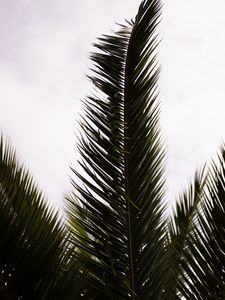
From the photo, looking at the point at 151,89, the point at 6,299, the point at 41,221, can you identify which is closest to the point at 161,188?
the point at 151,89

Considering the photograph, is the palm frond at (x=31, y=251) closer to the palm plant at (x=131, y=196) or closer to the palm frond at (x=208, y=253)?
the palm plant at (x=131, y=196)

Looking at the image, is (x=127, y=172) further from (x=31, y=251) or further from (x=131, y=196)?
(x=31, y=251)

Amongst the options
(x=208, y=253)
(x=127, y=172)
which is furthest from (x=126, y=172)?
A: (x=208, y=253)

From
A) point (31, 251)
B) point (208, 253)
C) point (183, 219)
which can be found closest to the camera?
point (31, 251)

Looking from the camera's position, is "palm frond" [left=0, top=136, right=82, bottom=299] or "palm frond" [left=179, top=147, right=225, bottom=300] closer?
"palm frond" [left=0, top=136, right=82, bottom=299]

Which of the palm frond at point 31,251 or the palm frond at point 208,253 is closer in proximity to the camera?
the palm frond at point 31,251

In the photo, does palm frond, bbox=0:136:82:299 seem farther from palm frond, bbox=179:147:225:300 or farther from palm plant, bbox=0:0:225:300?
palm frond, bbox=179:147:225:300

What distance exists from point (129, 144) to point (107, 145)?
13 centimetres

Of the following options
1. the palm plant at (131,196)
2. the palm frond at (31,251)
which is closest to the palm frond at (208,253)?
the palm plant at (131,196)

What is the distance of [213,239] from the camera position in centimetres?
314

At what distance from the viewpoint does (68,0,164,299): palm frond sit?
3.22 meters

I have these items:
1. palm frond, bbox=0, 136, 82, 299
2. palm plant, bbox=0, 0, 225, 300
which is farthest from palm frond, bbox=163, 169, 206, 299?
palm frond, bbox=0, 136, 82, 299

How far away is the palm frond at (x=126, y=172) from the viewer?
3.22 m

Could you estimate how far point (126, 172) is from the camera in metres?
3.32
